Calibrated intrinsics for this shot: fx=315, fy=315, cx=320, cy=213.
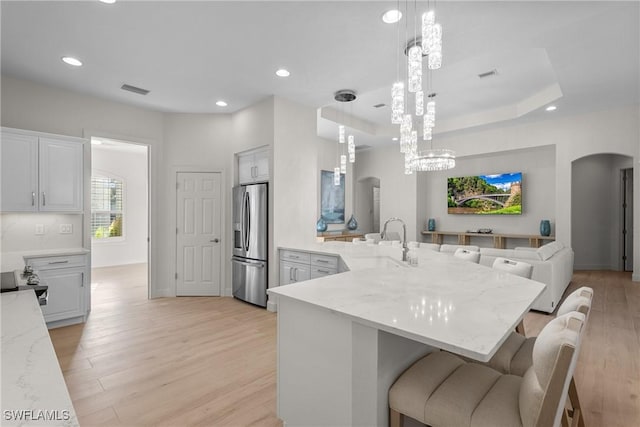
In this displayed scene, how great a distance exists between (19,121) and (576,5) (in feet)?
19.1

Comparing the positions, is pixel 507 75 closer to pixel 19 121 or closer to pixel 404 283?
pixel 404 283

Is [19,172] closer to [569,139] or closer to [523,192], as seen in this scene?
[569,139]

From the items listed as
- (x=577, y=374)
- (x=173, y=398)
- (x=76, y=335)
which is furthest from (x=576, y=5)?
(x=76, y=335)

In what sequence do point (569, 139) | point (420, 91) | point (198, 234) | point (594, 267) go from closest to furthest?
point (420, 91)
point (198, 234)
point (569, 139)
point (594, 267)

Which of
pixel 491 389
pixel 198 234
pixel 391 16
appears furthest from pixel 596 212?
pixel 198 234

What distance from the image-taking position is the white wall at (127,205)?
7363 mm

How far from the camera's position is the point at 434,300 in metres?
1.60

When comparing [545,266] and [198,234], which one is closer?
[545,266]

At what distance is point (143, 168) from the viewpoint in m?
8.11

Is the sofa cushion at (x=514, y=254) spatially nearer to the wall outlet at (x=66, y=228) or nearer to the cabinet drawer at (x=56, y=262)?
the cabinet drawer at (x=56, y=262)

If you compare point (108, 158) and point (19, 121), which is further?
point (108, 158)

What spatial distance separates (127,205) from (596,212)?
11.1 meters

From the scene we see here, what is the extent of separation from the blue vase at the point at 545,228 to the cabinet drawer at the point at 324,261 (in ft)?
16.6

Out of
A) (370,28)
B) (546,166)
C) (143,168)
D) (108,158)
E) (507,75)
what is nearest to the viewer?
(370,28)
